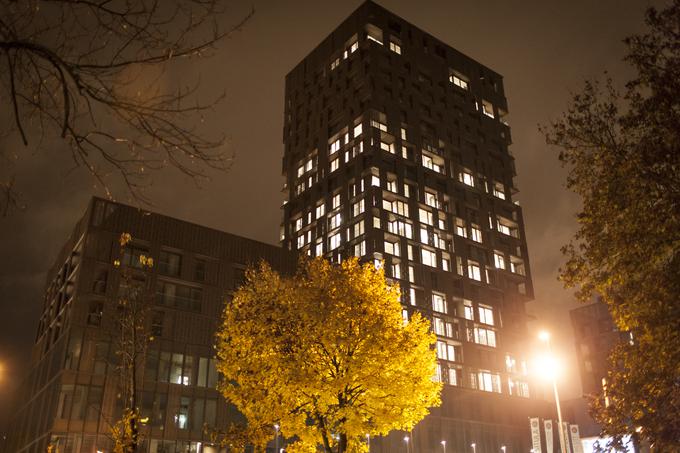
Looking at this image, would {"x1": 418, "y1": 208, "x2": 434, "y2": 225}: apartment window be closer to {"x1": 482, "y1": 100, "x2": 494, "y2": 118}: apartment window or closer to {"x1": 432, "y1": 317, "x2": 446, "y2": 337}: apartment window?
{"x1": 432, "y1": 317, "x2": 446, "y2": 337}: apartment window

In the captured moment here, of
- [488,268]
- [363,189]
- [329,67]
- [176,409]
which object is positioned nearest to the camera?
[176,409]

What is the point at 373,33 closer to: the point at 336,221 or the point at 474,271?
the point at 336,221

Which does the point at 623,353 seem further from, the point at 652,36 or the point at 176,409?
the point at 176,409

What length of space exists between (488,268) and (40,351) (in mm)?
64194

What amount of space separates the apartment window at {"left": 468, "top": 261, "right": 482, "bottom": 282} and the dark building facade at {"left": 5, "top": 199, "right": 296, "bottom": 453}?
125 ft

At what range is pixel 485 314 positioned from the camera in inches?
3686

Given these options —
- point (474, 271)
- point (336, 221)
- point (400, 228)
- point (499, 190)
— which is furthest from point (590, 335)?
point (336, 221)

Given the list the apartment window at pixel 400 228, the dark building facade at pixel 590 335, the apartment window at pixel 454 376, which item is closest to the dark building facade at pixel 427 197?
the apartment window at pixel 400 228

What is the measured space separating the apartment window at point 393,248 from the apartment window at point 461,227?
13465 millimetres

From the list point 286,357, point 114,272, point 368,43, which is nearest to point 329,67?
point 368,43

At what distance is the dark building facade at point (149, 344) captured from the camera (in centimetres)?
5556

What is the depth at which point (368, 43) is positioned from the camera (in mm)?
101438

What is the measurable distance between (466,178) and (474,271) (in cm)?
1695

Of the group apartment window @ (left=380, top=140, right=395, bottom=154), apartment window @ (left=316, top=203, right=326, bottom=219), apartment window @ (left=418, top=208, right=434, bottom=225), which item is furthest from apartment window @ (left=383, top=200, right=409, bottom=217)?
apartment window @ (left=316, top=203, right=326, bottom=219)
